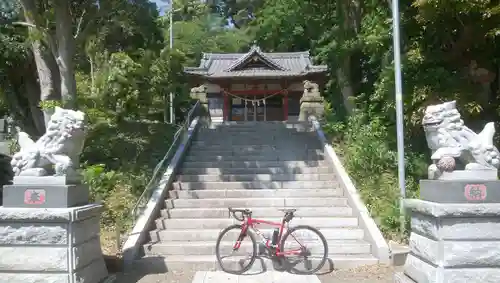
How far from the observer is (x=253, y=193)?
9.26m

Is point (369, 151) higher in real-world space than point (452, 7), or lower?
lower

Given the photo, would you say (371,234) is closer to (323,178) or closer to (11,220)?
(323,178)

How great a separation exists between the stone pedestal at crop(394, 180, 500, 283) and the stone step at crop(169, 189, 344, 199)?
14.1 ft

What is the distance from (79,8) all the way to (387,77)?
864cm

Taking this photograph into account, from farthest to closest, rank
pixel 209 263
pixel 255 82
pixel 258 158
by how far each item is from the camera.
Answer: pixel 255 82 → pixel 258 158 → pixel 209 263

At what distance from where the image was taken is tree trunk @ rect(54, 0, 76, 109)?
30.1ft

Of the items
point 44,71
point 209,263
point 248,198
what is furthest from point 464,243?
point 44,71

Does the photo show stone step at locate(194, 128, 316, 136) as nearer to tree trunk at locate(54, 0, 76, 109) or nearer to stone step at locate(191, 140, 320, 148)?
stone step at locate(191, 140, 320, 148)

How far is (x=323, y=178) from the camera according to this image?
32.9 feet

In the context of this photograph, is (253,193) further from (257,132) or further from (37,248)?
(257,132)

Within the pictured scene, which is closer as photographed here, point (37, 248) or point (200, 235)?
point (37, 248)

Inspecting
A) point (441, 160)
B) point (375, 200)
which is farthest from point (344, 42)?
point (441, 160)

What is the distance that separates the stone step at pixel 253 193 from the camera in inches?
363

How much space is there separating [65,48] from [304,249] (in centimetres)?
680
